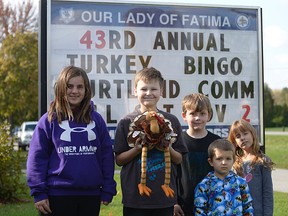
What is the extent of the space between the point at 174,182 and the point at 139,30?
2640 mm

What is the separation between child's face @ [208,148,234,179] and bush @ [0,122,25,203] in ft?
21.6

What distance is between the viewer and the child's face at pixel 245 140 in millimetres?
4590

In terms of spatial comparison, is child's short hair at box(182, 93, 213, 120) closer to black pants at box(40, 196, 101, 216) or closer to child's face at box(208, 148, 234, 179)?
child's face at box(208, 148, 234, 179)

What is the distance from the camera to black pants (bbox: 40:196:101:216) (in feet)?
12.9

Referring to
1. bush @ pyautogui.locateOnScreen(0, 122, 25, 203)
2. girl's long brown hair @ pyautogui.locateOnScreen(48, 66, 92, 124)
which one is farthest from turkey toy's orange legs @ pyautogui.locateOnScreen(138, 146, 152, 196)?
bush @ pyautogui.locateOnScreen(0, 122, 25, 203)

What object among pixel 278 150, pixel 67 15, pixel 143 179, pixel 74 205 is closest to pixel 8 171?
pixel 67 15

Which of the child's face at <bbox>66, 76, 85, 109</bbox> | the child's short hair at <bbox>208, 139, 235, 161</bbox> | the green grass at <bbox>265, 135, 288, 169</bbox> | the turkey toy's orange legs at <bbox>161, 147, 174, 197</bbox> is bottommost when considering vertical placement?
the green grass at <bbox>265, 135, 288, 169</bbox>

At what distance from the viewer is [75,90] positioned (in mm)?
4012

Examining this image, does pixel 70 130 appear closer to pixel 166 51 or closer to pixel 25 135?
pixel 166 51

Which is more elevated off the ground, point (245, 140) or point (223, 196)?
point (245, 140)

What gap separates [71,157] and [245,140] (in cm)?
155

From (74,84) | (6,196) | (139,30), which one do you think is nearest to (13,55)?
(6,196)

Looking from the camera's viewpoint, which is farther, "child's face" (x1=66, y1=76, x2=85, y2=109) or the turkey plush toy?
"child's face" (x1=66, y1=76, x2=85, y2=109)

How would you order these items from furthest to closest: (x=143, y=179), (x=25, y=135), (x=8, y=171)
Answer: (x=25, y=135) < (x=8, y=171) < (x=143, y=179)
